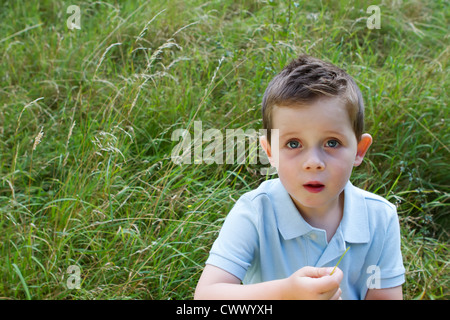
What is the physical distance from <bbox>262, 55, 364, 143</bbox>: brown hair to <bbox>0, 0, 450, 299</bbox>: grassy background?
0.75 m

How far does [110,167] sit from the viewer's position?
2502 mm

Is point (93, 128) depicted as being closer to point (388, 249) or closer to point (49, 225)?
point (49, 225)

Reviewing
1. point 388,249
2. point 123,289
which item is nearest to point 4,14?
point 123,289

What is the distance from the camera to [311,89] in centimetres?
159

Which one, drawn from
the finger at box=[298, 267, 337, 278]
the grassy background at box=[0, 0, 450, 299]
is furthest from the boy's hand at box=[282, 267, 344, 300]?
the grassy background at box=[0, 0, 450, 299]

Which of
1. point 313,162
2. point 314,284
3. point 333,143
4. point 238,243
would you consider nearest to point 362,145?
point 333,143

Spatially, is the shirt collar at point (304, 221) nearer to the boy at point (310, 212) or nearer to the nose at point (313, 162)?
the boy at point (310, 212)

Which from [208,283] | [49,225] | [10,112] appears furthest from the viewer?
[10,112]

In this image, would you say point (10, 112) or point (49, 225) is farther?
point (10, 112)

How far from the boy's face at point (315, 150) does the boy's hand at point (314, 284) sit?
280 mm

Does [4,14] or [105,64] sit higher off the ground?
[4,14]

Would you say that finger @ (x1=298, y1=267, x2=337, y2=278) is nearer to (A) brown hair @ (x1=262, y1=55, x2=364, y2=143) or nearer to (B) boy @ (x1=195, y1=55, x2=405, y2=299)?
(B) boy @ (x1=195, y1=55, x2=405, y2=299)

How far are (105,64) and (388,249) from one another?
231 centimetres

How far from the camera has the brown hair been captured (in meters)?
1.60
